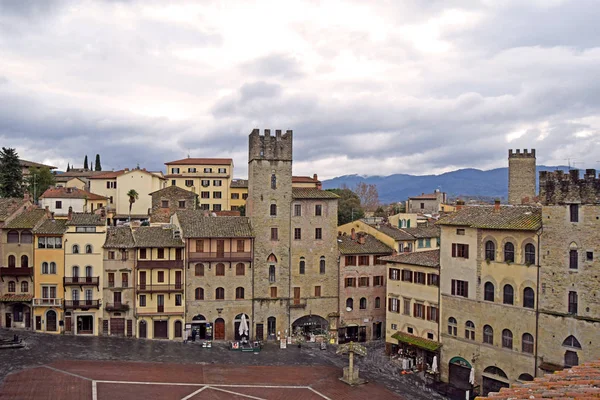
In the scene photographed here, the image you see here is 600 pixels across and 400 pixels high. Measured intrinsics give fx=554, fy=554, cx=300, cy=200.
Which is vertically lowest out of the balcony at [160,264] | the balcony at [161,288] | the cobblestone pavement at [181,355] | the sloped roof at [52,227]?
the cobblestone pavement at [181,355]

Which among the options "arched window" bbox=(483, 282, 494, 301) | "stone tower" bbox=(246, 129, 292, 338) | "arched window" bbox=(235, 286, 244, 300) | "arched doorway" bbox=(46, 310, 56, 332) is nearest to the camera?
"arched window" bbox=(483, 282, 494, 301)

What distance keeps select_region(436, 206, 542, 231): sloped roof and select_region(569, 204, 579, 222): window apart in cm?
253

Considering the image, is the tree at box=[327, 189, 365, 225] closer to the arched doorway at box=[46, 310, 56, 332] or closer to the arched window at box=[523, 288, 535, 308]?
the arched doorway at box=[46, 310, 56, 332]

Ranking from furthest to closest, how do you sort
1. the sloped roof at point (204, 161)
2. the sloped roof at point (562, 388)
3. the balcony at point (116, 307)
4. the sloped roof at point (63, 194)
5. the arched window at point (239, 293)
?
the sloped roof at point (204, 161)
the sloped roof at point (63, 194)
the arched window at point (239, 293)
the balcony at point (116, 307)
the sloped roof at point (562, 388)

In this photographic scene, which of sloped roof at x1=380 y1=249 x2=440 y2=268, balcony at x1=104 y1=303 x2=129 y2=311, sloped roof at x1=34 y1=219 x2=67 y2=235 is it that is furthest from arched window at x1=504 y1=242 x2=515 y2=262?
sloped roof at x1=34 y1=219 x2=67 y2=235

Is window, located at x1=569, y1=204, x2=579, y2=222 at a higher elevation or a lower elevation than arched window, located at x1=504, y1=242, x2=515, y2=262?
higher

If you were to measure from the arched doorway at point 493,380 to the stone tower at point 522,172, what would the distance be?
125 feet

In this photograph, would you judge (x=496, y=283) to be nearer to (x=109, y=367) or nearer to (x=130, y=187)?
(x=109, y=367)

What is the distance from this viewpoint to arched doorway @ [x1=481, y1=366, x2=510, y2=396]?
1747 inches

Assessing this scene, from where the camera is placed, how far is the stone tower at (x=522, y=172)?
77.6 meters

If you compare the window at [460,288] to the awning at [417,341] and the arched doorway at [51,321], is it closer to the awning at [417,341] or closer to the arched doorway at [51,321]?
the awning at [417,341]

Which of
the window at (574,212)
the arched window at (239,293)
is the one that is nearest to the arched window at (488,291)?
the window at (574,212)

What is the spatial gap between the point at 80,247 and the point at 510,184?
190ft

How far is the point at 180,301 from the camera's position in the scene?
59.7 m
